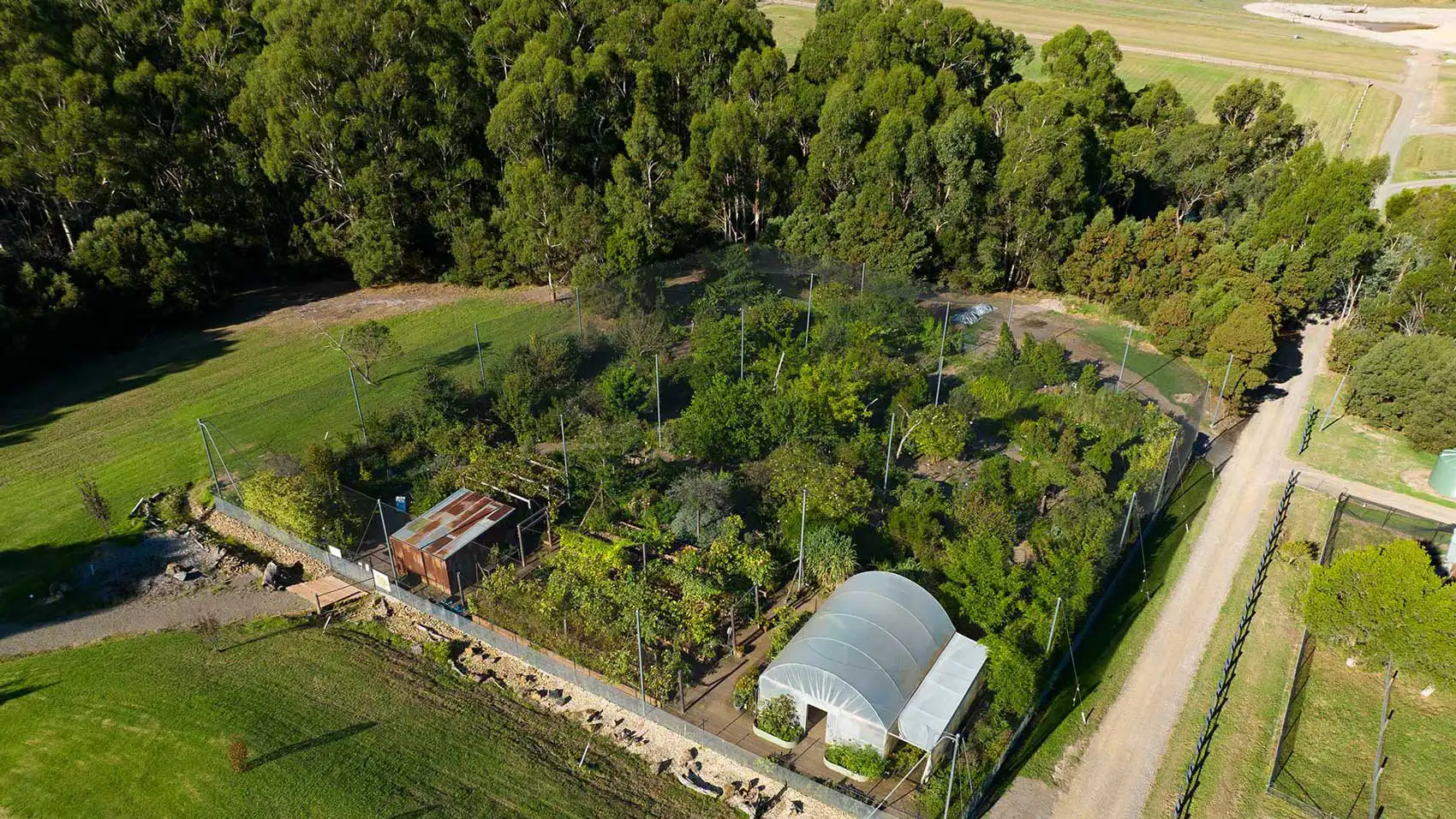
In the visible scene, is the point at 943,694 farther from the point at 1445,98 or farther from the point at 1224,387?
the point at 1445,98

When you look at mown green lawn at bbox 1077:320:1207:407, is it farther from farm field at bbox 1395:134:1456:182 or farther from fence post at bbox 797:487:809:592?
farm field at bbox 1395:134:1456:182

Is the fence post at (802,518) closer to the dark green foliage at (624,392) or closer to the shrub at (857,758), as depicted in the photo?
the shrub at (857,758)

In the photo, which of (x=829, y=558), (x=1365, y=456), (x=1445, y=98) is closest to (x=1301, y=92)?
(x=1445, y=98)

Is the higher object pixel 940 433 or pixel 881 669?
pixel 940 433

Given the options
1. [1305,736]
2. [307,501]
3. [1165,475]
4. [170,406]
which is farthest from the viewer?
[170,406]

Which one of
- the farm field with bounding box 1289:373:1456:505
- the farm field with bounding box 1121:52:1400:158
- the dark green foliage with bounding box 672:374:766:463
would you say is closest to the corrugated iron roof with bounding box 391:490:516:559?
the dark green foliage with bounding box 672:374:766:463

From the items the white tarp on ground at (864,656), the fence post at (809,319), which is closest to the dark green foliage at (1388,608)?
the white tarp on ground at (864,656)
